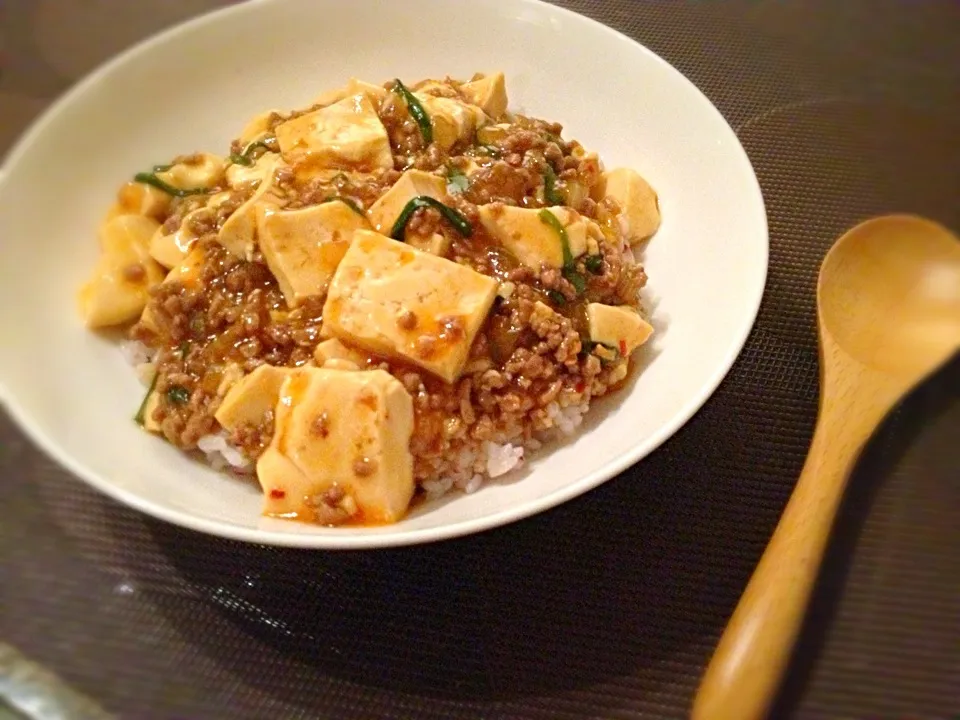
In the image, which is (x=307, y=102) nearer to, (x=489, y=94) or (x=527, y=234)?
(x=489, y=94)

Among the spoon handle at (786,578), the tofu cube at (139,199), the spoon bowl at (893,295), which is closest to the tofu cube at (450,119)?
the tofu cube at (139,199)

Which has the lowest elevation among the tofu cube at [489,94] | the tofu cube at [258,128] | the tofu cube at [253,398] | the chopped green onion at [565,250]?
the tofu cube at [253,398]

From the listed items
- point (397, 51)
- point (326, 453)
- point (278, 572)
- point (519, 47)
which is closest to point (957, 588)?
point (326, 453)

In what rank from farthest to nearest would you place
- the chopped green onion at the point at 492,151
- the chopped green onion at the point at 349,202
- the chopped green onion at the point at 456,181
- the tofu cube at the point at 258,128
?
the tofu cube at the point at 258,128 → the chopped green onion at the point at 492,151 → the chopped green onion at the point at 456,181 → the chopped green onion at the point at 349,202

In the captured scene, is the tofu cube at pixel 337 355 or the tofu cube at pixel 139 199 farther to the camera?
the tofu cube at pixel 139 199

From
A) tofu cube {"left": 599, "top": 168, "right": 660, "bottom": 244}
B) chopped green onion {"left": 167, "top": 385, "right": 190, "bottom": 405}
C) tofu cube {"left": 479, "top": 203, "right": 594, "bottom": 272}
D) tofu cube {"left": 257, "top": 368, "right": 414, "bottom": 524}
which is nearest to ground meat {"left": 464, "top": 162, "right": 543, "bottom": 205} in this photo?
tofu cube {"left": 479, "top": 203, "right": 594, "bottom": 272}

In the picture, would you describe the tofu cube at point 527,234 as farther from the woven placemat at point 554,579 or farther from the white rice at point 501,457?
the woven placemat at point 554,579

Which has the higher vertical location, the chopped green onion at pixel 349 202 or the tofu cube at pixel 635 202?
the chopped green onion at pixel 349 202
